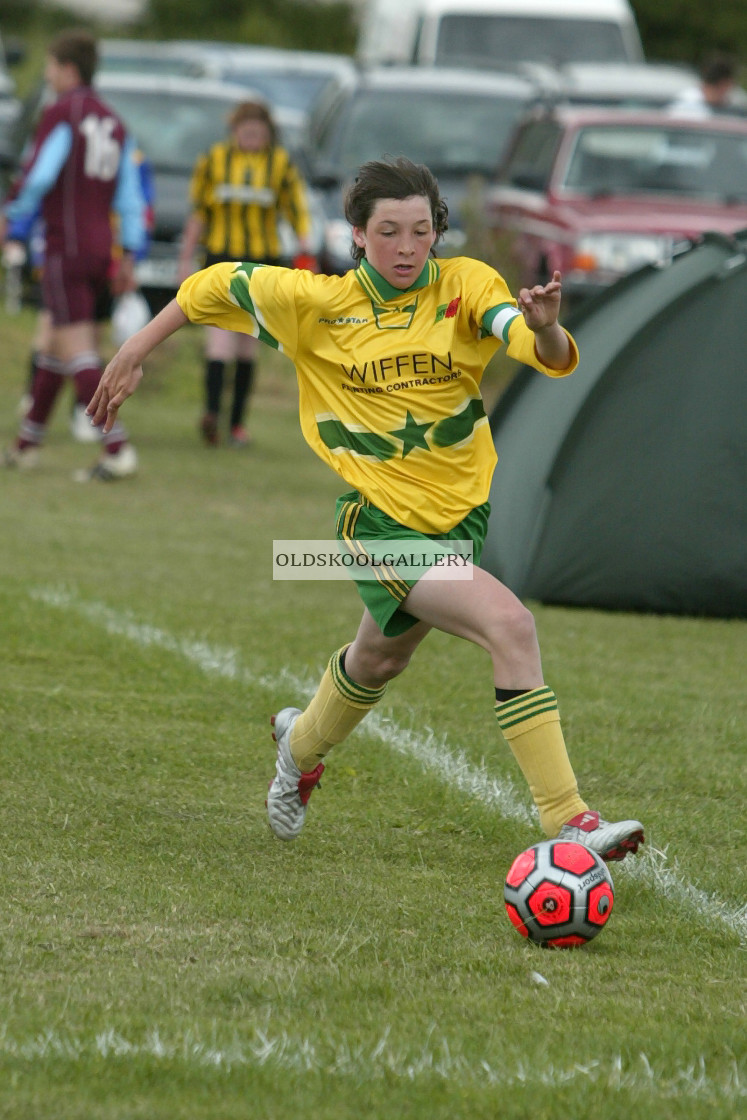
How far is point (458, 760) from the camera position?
566cm

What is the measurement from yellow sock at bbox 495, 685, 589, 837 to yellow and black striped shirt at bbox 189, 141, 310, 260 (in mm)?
8293

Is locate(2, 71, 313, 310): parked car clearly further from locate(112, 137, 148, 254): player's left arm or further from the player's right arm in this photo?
the player's right arm

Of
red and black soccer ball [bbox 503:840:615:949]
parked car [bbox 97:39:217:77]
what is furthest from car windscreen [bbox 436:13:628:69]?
red and black soccer ball [bbox 503:840:615:949]

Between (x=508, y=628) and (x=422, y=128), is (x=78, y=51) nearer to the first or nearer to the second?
(x=422, y=128)

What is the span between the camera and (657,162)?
14195 mm

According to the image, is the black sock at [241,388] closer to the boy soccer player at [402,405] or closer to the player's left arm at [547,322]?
the boy soccer player at [402,405]

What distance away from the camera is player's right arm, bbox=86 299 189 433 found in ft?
15.0

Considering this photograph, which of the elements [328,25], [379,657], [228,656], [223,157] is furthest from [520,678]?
[328,25]

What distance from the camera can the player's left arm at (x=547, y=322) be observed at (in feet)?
13.3

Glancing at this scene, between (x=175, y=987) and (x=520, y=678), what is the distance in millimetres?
1201

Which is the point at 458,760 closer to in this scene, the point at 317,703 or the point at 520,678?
the point at 317,703

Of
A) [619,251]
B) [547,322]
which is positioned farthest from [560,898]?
[619,251]

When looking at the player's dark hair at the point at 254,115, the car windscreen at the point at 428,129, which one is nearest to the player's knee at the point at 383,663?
the player's dark hair at the point at 254,115

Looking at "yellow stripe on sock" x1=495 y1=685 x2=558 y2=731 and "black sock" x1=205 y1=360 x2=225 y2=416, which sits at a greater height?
"yellow stripe on sock" x1=495 y1=685 x2=558 y2=731
